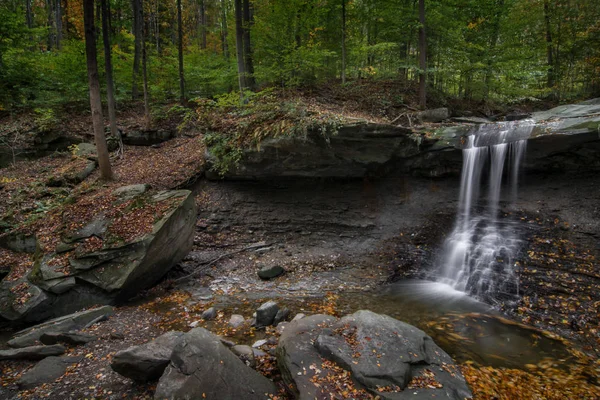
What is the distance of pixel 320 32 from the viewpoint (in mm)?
17344

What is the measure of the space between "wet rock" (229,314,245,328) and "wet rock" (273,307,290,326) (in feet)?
2.19

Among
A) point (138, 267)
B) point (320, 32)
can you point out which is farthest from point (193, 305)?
point (320, 32)

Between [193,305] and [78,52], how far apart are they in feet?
57.4

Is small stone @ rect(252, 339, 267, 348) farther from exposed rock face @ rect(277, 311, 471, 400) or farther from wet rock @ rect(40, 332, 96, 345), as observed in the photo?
wet rock @ rect(40, 332, 96, 345)

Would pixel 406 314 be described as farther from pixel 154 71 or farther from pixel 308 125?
pixel 154 71

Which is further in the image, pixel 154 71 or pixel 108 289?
pixel 154 71

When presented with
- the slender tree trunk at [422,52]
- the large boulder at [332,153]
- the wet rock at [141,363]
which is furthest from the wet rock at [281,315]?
the slender tree trunk at [422,52]

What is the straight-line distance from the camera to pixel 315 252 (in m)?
9.78

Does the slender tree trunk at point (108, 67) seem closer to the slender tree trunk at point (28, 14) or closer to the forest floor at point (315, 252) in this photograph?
the forest floor at point (315, 252)

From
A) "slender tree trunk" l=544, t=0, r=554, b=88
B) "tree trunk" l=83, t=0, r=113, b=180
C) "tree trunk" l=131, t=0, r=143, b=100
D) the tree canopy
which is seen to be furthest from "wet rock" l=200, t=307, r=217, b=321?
"slender tree trunk" l=544, t=0, r=554, b=88

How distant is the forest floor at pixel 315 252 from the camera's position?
4480 millimetres

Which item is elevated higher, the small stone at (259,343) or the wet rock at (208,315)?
the small stone at (259,343)

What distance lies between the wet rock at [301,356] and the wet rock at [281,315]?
0.97 metres

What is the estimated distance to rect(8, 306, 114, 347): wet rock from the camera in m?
5.30
